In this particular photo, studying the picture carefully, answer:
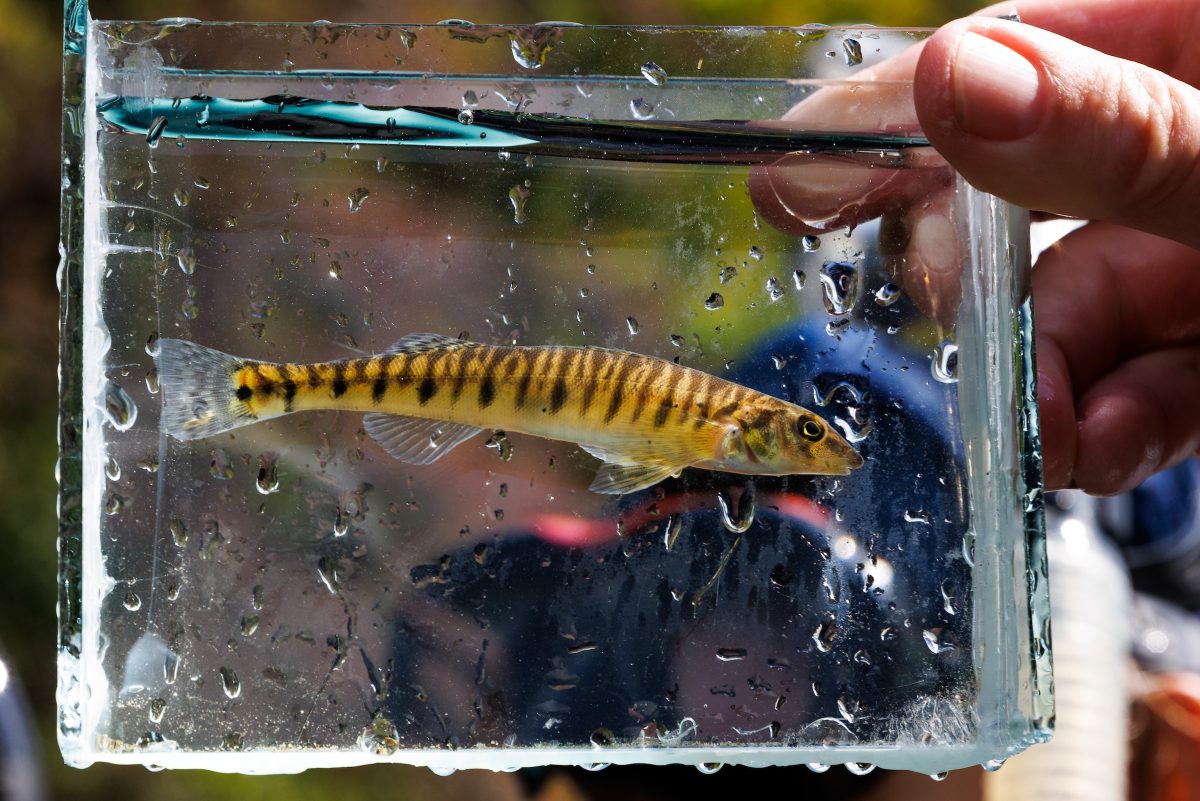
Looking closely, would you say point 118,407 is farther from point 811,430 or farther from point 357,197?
point 811,430

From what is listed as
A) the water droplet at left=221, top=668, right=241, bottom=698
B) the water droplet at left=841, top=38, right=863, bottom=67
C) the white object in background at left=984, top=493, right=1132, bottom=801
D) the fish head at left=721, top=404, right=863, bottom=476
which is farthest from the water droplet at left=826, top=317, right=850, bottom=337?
the white object in background at left=984, top=493, right=1132, bottom=801

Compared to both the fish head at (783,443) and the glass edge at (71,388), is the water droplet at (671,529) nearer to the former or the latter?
the fish head at (783,443)

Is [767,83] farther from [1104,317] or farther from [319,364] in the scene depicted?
[1104,317]

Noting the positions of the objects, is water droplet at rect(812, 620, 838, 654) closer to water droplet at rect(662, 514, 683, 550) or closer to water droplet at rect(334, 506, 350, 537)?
water droplet at rect(662, 514, 683, 550)

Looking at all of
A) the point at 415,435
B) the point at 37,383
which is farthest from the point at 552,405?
the point at 37,383

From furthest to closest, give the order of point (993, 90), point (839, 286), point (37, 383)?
point (37, 383)
point (839, 286)
point (993, 90)

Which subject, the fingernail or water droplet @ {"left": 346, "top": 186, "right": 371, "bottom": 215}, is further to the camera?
water droplet @ {"left": 346, "top": 186, "right": 371, "bottom": 215}
